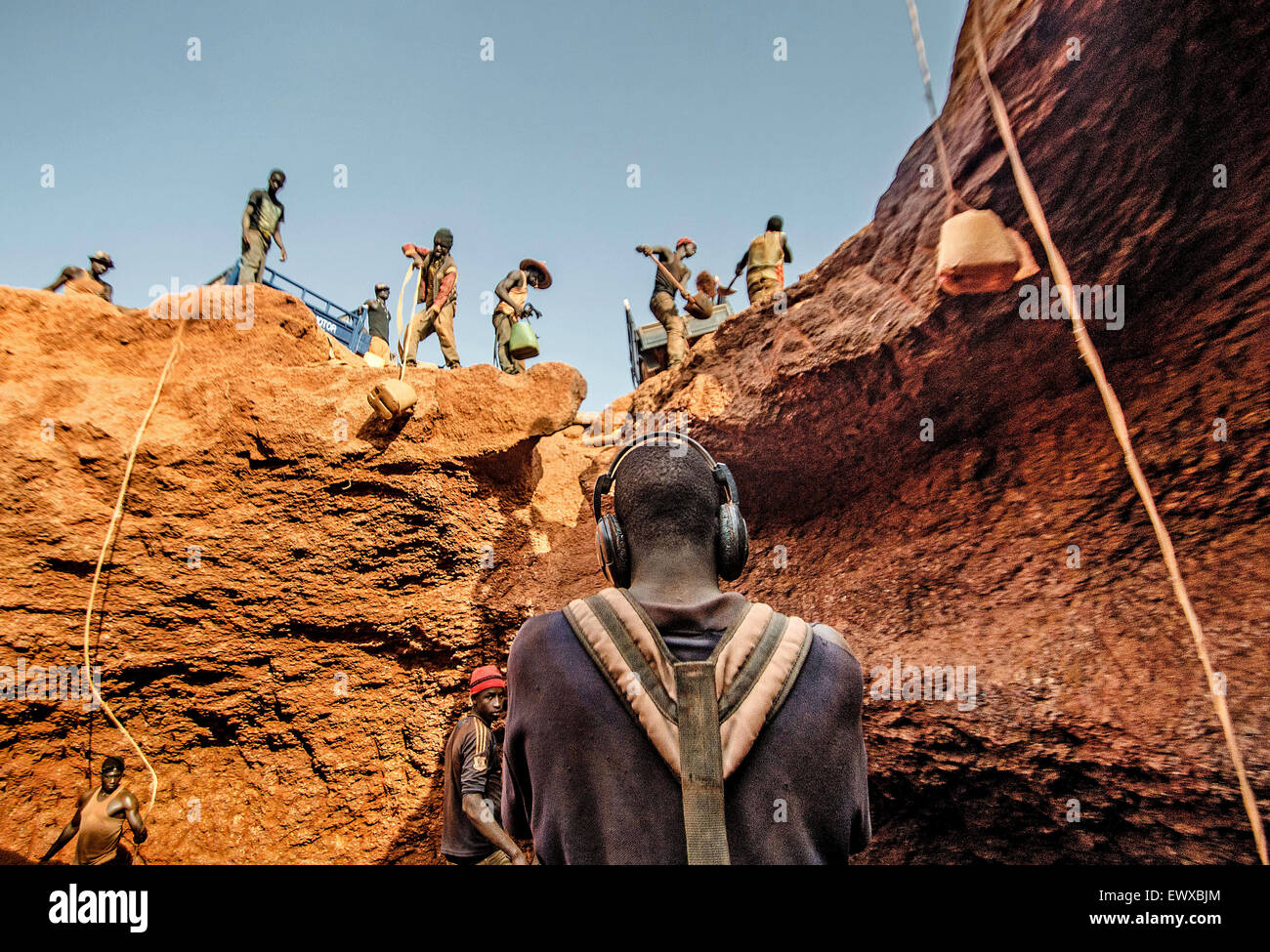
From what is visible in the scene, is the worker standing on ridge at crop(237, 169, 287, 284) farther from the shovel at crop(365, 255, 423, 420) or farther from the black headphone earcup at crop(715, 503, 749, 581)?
the black headphone earcup at crop(715, 503, 749, 581)

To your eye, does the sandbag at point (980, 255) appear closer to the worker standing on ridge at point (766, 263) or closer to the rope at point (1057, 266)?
the rope at point (1057, 266)

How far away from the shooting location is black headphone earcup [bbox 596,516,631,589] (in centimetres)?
181

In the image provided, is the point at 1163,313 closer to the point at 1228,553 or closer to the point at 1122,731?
the point at 1228,553

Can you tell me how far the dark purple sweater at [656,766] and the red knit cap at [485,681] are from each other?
8.27 feet

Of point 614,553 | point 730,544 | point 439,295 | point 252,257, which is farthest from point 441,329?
point 730,544

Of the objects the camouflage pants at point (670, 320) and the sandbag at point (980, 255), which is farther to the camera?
the camouflage pants at point (670, 320)

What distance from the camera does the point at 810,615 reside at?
442 cm

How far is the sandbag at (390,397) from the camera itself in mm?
4609

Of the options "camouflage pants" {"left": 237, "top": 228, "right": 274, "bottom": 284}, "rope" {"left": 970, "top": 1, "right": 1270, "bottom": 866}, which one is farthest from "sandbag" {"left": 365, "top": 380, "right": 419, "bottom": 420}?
"camouflage pants" {"left": 237, "top": 228, "right": 274, "bottom": 284}

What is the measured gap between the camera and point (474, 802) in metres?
3.36

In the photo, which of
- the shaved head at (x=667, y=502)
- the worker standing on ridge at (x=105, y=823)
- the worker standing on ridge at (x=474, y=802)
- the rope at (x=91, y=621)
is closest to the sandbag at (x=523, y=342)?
the rope at (x=91, y=621)

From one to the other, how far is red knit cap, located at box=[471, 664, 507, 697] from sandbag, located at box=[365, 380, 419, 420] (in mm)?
2209
